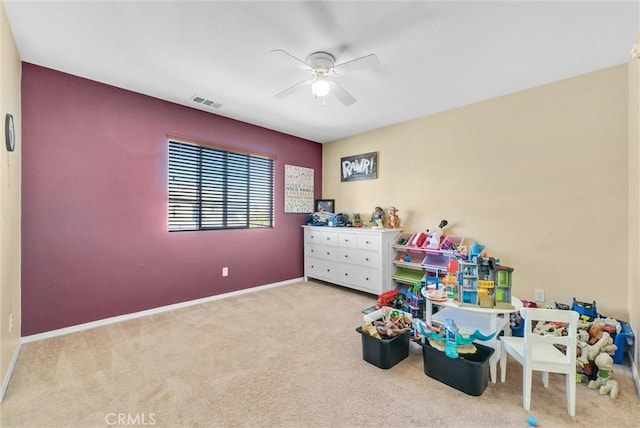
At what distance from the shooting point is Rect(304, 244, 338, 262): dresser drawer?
435cm

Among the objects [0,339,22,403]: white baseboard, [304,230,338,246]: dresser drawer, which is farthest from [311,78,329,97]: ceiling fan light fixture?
[0,339,22,403]: white baseboard

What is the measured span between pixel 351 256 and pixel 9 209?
349 cm

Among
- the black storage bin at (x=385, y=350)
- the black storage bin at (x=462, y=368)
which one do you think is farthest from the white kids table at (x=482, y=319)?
the black storage bin at (x=385, y=350)

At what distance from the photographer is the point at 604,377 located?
1.91 meters

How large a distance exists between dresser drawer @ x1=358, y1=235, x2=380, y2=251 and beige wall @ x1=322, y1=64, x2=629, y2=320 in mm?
655

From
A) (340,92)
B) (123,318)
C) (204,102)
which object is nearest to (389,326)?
(340,92)

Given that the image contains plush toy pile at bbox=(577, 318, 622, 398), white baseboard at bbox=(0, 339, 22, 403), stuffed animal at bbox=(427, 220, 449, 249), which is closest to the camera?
white baseboard at bbox=(0, 339, 22, 403)

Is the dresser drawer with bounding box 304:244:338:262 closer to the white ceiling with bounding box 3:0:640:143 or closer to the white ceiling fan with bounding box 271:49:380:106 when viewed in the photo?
the white ceiling with bounding box 3:0:640:143

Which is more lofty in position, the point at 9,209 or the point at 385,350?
the point at 9,209

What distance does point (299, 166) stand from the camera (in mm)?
4836

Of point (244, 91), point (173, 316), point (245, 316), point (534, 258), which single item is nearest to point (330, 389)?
point (245, 316)

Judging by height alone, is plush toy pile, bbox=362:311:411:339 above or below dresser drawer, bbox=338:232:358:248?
below

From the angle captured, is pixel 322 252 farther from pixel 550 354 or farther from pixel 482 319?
pixel 550 354

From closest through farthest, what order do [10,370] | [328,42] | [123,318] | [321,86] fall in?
[10,370] → [328,42] → [321,86] → [123,318]
